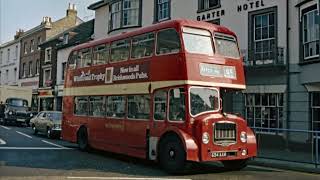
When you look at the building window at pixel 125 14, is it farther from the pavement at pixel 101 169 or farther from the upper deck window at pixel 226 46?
the upper deck window at pixel 226 46

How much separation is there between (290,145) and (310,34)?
4.89m

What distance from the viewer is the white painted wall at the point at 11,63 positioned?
56844 mm

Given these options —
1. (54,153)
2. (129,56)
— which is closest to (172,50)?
(129,56)

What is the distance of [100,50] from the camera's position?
16.9 metres

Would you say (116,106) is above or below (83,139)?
above

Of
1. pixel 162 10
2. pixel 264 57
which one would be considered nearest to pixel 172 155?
pixel 264 57

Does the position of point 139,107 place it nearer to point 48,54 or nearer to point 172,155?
point 172,155

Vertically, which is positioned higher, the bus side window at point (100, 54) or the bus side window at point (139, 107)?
the bus side window at point (100, 54)

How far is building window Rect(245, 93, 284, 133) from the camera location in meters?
20.5

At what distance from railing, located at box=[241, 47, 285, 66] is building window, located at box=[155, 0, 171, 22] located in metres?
7.19

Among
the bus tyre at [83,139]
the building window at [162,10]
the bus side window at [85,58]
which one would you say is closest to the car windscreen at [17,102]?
the building window at [162,10]

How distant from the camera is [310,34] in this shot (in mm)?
19156

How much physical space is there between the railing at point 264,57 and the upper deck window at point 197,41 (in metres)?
8.02

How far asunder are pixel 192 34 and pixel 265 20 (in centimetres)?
963
